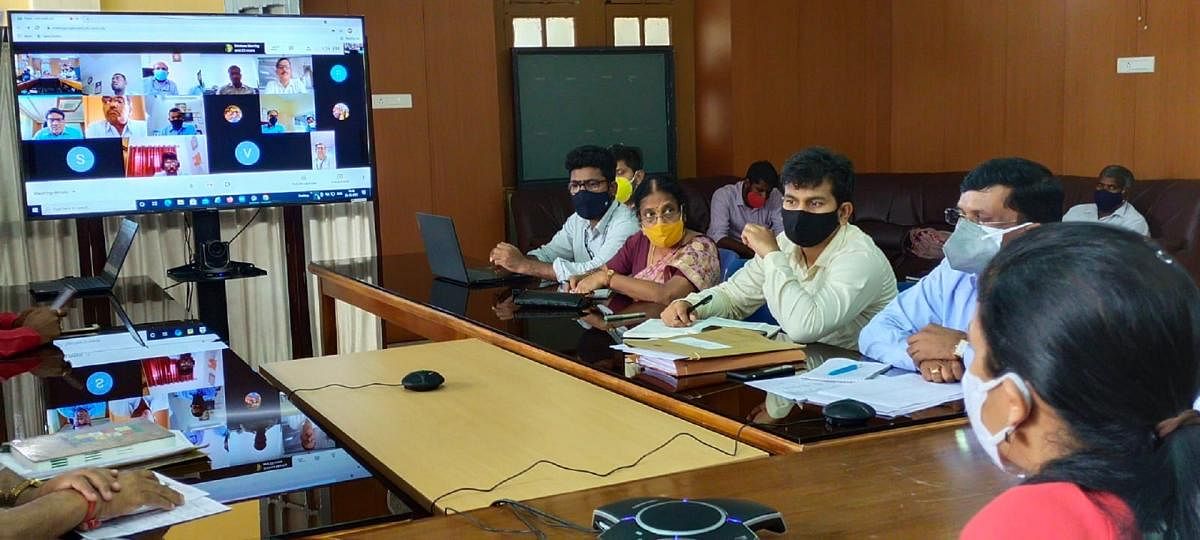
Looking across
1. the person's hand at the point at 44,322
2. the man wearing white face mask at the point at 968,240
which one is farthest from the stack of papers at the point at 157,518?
the person's hand at the point at 44,322

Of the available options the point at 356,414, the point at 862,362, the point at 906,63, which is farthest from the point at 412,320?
the point at 906,63

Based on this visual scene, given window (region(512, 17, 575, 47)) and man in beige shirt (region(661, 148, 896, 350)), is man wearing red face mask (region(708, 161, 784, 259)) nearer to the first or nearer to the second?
window (region(512, 17, 575, 47))

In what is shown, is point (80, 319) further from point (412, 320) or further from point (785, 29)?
point (785, 29)

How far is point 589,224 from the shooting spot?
181 inches

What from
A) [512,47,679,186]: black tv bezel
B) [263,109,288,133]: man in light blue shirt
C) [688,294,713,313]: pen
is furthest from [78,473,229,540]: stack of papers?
[512,47,679,186]: black tv bezel

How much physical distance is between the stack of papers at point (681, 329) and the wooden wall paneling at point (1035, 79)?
15.3ft

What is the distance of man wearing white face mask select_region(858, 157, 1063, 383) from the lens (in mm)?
2389

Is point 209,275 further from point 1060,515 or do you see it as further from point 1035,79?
point 1035,79

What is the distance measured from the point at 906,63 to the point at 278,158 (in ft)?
16.3

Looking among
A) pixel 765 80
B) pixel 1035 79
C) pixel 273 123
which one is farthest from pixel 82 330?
pixel 1035 79

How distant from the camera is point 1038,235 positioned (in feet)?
3.01

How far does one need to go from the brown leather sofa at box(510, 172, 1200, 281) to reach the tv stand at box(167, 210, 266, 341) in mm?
2324

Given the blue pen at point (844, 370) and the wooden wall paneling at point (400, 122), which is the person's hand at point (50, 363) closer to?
the blue pen at point (844, 370)

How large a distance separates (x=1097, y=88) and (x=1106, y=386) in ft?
20.6
